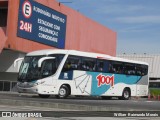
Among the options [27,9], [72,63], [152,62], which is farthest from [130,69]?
[152,62]

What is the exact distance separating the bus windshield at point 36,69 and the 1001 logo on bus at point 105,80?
4.05 metres

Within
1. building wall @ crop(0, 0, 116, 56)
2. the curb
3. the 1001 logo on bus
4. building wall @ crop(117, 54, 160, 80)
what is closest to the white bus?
the 1001 logo on bus

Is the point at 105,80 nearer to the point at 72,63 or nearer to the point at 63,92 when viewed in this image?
the point at 72,63

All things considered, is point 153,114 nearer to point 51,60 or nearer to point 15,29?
point 51,60

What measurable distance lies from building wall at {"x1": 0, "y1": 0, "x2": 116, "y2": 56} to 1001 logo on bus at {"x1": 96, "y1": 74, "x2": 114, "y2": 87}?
1089 centimetres

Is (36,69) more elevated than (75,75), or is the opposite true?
(36,69)

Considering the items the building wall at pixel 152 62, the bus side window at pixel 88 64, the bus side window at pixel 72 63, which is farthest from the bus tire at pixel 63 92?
the building wall at pixel 152 62

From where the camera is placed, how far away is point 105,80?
3098 cm

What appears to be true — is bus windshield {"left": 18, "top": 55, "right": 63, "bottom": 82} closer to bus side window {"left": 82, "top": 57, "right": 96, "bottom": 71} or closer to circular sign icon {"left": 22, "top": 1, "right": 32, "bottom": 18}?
bus side window {"left": 82, "top": 57, "right": 96, "bottom": 71}

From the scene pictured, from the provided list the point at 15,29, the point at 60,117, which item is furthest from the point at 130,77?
the point at 60,117

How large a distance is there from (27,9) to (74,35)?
32.6ft

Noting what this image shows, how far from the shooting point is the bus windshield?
27.0 meters

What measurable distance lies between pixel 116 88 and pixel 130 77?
1.59 m

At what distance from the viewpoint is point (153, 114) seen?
12.2 meters
